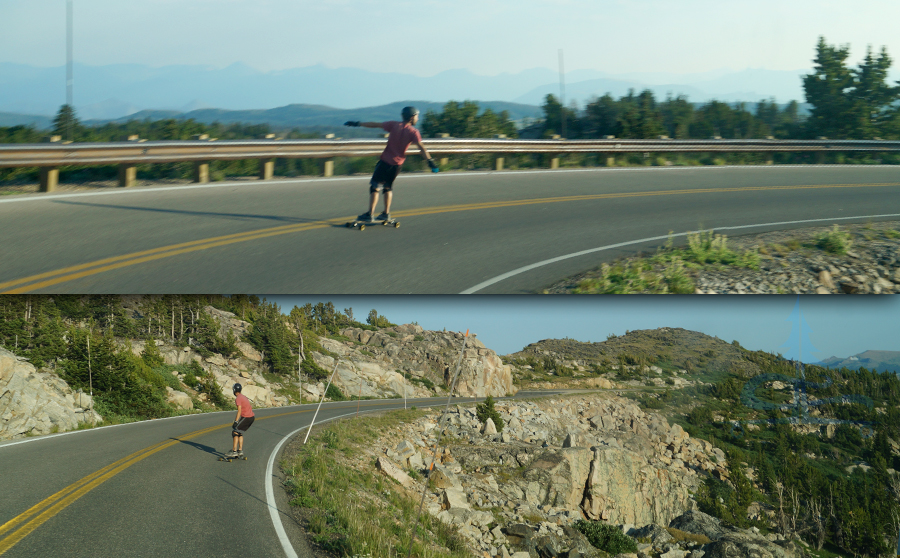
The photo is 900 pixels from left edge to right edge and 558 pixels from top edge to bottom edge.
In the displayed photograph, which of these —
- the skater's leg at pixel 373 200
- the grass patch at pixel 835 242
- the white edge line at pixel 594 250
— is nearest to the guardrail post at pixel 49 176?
the skater's leg at pixel 373 200

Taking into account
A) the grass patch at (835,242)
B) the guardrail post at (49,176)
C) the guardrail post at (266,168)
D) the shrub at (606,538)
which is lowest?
the shrub at (606,538)

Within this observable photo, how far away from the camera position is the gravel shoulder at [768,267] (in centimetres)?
594

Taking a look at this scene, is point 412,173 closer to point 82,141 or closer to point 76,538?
point 82,141

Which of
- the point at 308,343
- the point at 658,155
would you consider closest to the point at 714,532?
the point at 308,343

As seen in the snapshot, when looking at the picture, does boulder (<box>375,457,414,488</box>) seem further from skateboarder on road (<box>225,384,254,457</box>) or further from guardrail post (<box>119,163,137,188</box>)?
guardrail post (<box>119,163,137,188</box>)

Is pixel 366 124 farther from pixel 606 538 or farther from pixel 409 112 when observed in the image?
pixel 606 538

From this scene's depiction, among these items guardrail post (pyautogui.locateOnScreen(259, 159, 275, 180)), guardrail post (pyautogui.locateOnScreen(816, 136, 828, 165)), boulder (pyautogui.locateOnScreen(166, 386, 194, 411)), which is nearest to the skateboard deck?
guardrail post (pyautogui.locateOnScreen(259, 159, 275, 180))

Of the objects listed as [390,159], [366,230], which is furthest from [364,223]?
[390,159]

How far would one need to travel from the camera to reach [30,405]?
13.5 meters

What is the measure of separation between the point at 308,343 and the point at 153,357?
9.40 m

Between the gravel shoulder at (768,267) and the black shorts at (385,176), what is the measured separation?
7.74ft

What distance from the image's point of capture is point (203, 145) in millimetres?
7453

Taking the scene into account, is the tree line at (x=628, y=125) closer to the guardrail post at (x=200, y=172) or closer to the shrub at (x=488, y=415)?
the guardrail post at (x=200, y=172)

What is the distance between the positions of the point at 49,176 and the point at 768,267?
9338 millimetres
